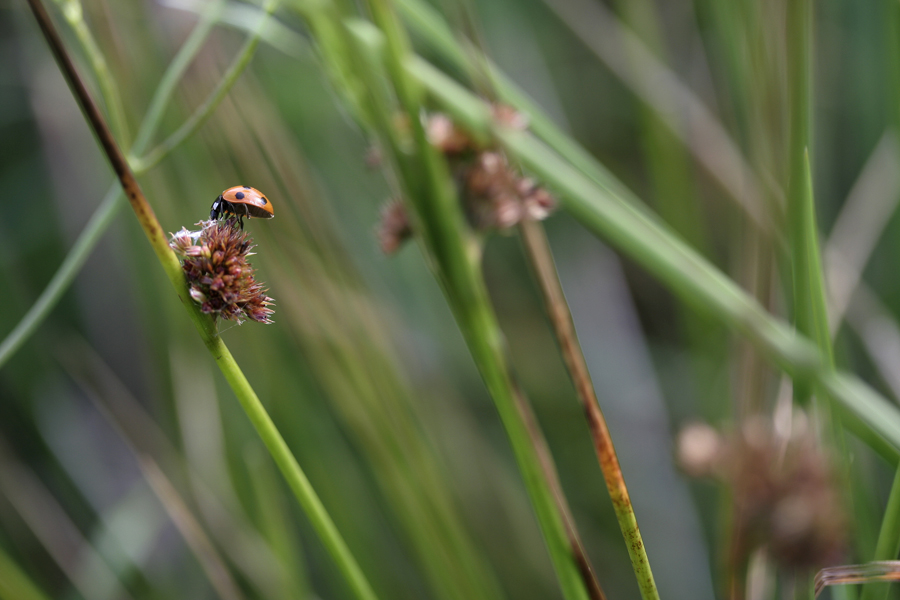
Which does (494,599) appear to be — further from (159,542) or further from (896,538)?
(159,542)

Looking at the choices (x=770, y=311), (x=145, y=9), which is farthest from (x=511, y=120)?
(x=145, y=9)

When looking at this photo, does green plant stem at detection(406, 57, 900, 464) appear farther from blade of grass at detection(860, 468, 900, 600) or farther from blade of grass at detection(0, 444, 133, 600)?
blade of grass at detection(0, 444, 133, 600)

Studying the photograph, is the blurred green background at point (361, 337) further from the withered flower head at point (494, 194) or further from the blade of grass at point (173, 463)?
the withered flower head at point (494, 194)

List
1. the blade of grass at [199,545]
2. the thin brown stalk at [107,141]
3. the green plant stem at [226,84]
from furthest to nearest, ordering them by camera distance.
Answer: the blade of grass at [199,545], the green plant stem at [226,84], the thin brown stalk at [107,141]

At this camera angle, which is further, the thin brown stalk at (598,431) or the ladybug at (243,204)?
the ladybug at (243,204)

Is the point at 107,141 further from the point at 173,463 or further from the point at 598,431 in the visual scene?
the point at 173,463

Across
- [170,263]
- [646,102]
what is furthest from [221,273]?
[646,102]

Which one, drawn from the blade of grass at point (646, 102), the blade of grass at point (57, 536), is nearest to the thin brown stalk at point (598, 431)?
the blade of grass at point (646, 102)
